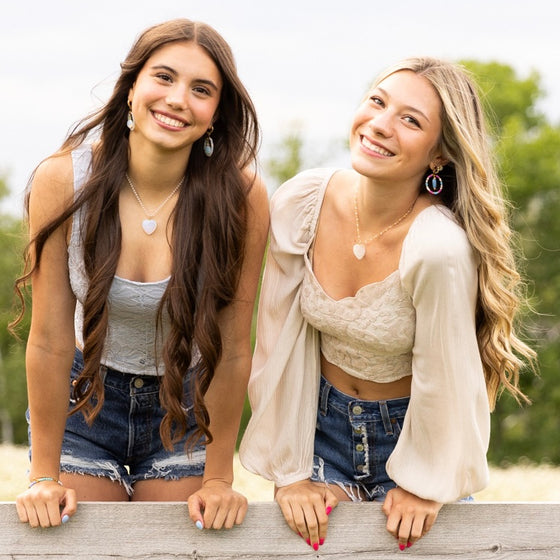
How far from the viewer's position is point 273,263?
3.12m

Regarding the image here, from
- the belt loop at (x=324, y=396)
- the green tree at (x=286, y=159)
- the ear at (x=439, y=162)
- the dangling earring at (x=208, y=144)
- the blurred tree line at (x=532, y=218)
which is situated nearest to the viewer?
the ear at (x=439, y=162)

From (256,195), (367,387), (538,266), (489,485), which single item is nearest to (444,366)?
(367,387)

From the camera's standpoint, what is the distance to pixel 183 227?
9.77 feet

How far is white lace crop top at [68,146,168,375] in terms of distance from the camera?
2951 millimetres

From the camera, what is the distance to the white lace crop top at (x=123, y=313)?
9.68 ft

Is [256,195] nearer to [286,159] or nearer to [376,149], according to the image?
[376,149]

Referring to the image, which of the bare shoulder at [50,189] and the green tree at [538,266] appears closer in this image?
the bare shoulder at [50,189]

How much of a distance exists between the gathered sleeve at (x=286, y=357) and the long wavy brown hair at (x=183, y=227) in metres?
0.17

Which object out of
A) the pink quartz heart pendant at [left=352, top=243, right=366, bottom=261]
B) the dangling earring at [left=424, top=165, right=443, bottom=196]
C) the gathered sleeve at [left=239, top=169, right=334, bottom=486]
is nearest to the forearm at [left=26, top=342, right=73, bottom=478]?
the gathered sleeve at [left=239, top=169, right=334, bottom=486]

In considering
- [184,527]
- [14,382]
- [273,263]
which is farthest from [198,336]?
[14,382]

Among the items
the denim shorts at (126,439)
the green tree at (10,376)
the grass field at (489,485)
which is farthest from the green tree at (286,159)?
the denim shorts at (126,439)

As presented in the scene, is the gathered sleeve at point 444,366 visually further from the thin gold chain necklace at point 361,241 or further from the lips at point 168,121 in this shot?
the lips at point 168,121

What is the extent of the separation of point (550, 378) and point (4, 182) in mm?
17360

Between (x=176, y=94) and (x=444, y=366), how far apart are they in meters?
1.18
